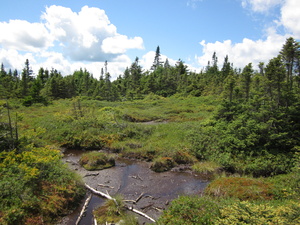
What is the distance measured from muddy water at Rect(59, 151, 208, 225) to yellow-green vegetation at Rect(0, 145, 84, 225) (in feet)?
3.49

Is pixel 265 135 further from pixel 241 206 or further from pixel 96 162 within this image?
pixel 96 162

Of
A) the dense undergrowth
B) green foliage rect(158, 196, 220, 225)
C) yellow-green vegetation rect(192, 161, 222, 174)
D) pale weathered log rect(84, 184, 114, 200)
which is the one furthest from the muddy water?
green foliage rect(158, 196, 220, 225)

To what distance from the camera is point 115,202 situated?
38.9 ft

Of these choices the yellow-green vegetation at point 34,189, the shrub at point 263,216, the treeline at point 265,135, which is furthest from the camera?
the treeline at point 265,135

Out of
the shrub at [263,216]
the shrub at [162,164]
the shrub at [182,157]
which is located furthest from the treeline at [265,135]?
the shrub at [263,216]

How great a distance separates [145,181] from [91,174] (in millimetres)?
4622

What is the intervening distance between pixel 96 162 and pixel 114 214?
767 cm

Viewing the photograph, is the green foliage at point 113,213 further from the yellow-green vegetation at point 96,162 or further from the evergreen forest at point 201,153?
the yellow-green vegetation at point 96,162

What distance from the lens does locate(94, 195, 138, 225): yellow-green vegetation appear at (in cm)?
1059

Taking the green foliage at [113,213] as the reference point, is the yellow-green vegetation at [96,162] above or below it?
above

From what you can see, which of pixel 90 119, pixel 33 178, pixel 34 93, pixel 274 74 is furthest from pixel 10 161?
pixel 34 93

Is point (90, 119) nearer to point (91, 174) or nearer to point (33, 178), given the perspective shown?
point (91, 174)

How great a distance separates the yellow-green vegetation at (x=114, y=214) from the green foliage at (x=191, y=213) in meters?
2.48

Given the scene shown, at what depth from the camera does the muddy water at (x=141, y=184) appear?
12.3m
